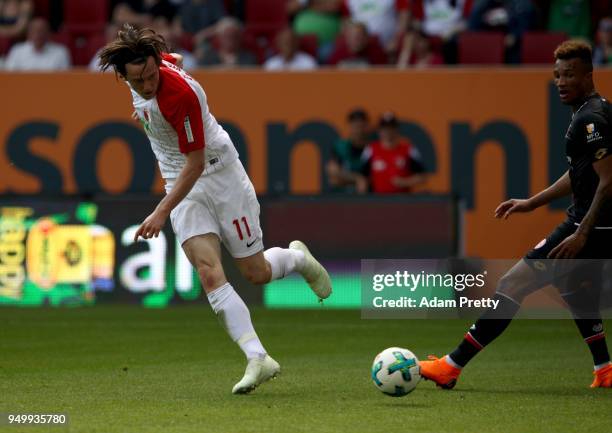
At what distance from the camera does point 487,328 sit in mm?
8445

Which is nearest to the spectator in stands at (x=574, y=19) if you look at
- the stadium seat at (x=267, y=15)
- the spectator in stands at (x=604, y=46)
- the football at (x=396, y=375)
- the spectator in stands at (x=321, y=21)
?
the spectator in stands at (x=604, y=46)

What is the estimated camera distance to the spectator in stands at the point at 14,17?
1766 centimetres

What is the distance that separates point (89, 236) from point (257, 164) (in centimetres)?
271

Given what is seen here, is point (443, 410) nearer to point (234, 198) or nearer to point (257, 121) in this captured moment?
point (234, 198)

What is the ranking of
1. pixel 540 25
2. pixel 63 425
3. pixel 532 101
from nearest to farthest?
pixel 63 425 < pixel 532 101 < pixel 540 25

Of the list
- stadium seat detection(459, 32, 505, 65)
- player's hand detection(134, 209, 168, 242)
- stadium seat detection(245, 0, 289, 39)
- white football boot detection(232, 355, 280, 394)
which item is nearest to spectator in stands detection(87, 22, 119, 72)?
stadium seat detection(245, 0, 289, 39)

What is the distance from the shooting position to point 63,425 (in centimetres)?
685

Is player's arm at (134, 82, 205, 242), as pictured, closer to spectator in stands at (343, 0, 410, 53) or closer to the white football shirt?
the white football shirt

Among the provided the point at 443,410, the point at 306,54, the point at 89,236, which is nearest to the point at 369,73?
the point at 306,54

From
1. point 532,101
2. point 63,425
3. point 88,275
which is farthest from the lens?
point 532,101

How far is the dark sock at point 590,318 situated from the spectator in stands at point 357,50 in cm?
837

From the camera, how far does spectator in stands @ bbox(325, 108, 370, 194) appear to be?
15.5 meters

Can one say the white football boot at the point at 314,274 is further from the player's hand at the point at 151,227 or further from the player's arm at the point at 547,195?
the player's hand at the point at 151,227

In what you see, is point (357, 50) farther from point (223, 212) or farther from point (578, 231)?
point (578, 231)
